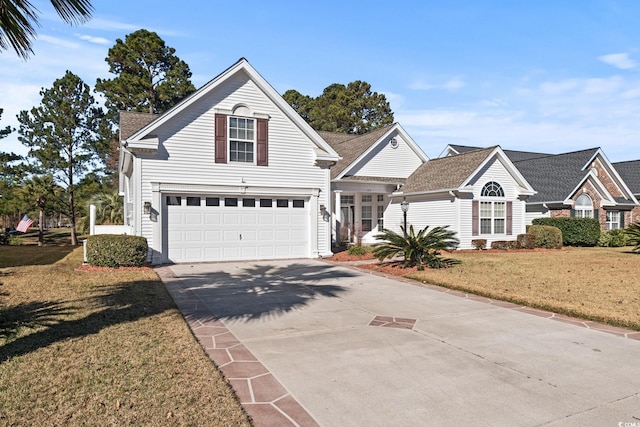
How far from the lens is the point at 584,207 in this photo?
23.7 meters

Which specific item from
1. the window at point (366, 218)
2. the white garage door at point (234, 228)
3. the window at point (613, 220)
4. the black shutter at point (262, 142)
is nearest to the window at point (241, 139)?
the black shutter at point (262, 142)

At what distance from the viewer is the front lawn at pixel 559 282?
25.0 ft

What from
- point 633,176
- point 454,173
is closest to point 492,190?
point 454,173

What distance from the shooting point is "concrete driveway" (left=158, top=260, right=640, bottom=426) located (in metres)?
3.73

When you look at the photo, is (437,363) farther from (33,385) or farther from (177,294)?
(177,294)

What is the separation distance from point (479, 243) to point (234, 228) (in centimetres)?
1139

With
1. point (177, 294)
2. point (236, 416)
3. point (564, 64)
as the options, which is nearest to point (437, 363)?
point (236, 416)

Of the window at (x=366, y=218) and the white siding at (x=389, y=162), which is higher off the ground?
the white siding at (x=389, y=162)

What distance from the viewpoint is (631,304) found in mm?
7926

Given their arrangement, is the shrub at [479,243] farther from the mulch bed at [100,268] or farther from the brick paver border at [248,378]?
the brick paver border at [248,378]

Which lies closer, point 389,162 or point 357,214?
point 389,162

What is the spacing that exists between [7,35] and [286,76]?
14.1 m

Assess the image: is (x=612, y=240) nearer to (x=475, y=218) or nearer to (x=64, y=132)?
(x=475, y=218)

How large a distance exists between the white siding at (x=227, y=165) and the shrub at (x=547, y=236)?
10.8 metres
